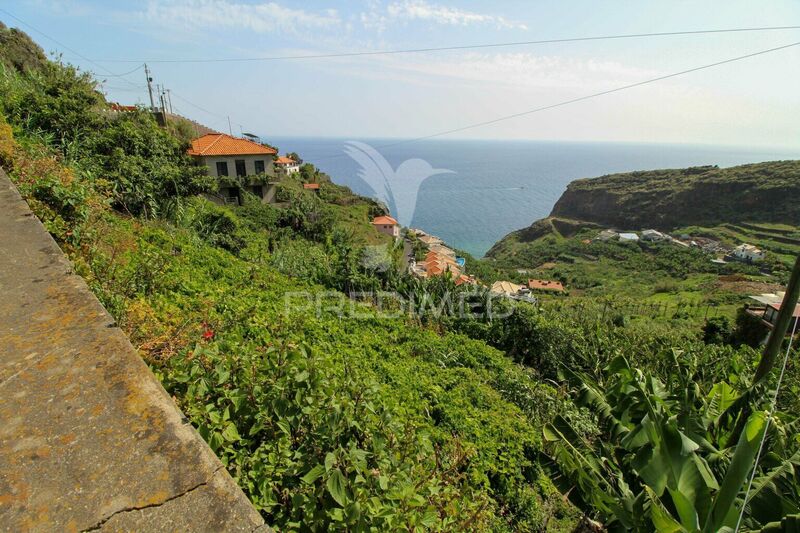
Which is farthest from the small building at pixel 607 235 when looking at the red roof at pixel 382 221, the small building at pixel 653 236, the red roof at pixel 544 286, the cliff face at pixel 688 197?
the red roof at pixel 382 221

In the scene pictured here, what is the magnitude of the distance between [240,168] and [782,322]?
29.1m

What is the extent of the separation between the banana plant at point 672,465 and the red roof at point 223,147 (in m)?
28.1

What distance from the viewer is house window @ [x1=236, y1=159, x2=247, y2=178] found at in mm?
27053

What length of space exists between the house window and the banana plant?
27730 millimetres

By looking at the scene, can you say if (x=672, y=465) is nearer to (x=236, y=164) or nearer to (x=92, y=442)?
(x=92, y=442)

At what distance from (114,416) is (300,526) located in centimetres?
98

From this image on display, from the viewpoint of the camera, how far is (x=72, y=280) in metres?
2.39

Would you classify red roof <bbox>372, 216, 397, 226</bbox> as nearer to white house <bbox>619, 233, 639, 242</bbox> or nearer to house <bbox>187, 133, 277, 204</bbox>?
house <bbox>187, 133, 277, 204</bbox>

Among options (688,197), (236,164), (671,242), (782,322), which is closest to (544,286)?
(671,242)

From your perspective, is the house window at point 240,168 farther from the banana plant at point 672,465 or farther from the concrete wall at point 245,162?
the banana plant at point 672,465

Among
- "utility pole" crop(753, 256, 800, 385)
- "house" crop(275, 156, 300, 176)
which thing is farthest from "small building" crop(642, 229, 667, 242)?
"utility pole" crop(753, 256, 800, 385)

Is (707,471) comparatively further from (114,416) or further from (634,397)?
(114,416)

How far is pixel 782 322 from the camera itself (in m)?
3.07

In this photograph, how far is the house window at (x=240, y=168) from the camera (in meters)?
27.1
